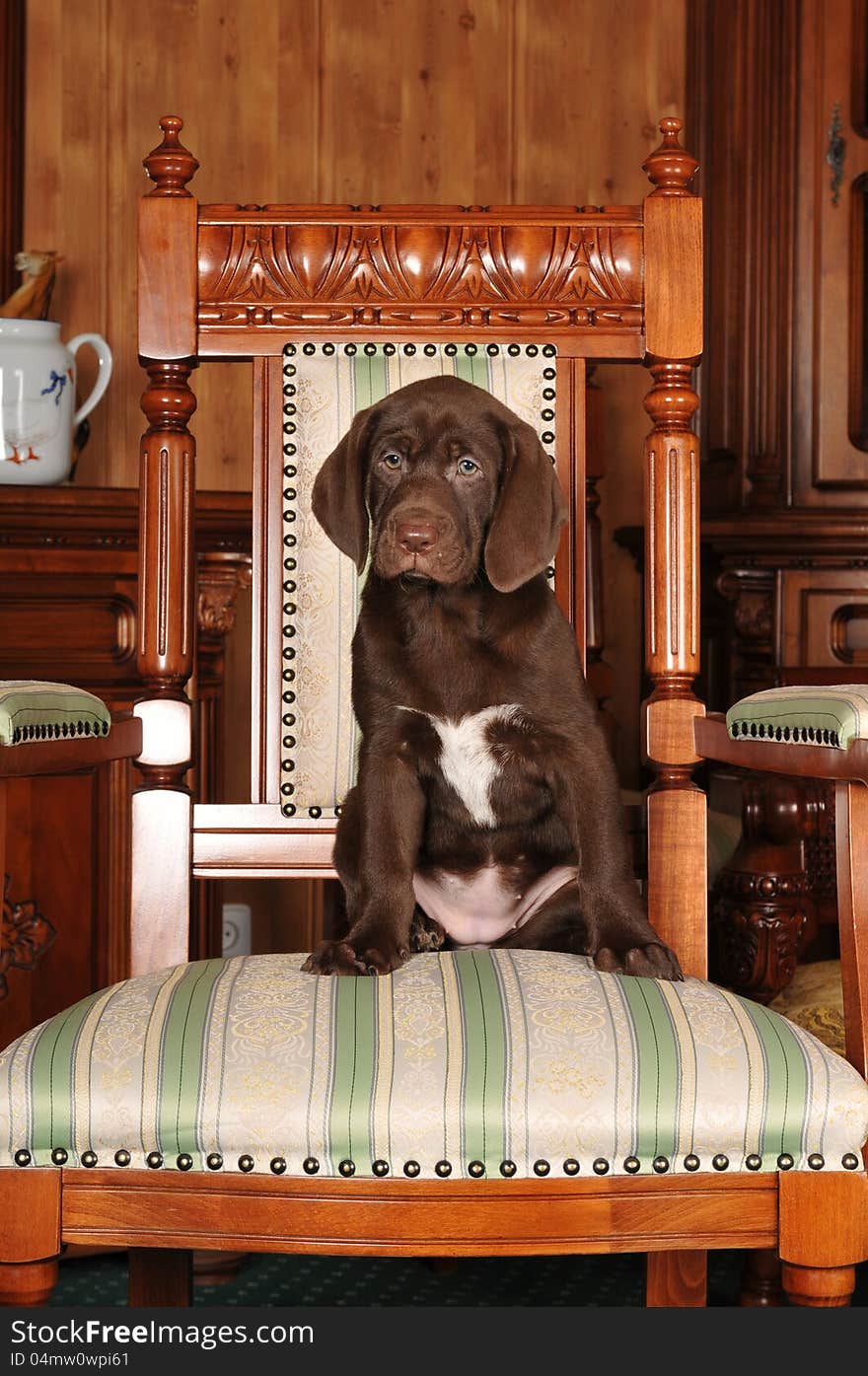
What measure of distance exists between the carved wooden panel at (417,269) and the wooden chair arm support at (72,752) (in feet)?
1.45

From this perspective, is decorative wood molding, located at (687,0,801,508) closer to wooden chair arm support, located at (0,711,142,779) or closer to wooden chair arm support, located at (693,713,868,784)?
wooden chair arm support, located at (693,713,868,784)

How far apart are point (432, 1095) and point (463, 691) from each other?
1.60 ft

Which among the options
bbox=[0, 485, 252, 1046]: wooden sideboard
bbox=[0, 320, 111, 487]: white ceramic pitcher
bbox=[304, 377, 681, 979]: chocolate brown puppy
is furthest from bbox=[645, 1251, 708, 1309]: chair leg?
bbox=[0, 320, 111, 487]: white ceramic pitcher

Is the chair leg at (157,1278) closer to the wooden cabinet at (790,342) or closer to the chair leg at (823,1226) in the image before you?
the chair leg at (823,1226)

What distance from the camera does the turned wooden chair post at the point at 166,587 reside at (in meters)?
1.52

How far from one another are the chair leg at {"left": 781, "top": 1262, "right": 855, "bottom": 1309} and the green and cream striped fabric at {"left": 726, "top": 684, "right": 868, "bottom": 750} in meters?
0.38

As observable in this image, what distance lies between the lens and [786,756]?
1.24 meters

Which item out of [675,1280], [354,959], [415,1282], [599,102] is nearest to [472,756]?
[354,959]

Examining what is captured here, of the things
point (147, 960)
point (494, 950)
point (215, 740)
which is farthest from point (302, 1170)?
A: point (215, 740)

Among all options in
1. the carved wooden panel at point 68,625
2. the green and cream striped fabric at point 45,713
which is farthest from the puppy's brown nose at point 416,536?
the carved wooden panel at point 68,625

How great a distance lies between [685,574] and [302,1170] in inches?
30.3

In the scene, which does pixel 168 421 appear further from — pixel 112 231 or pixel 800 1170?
pixel 112 231

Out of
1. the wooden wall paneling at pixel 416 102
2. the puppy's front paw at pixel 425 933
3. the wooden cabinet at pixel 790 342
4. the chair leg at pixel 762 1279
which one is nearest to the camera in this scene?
the puppy's front paw at pixel 425 933

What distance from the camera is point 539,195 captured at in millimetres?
2979
